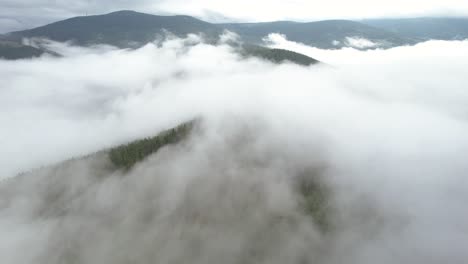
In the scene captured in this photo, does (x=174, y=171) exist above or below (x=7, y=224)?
Answer: above

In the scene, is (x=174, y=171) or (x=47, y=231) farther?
(x=174, y=171)

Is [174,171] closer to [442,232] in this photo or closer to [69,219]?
[69,219]

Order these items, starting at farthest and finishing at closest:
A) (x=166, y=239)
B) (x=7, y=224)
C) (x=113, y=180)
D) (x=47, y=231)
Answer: (x=113, y=180) → (x=7, y=224) → (x=47, y=231) → (x=166, y=239)

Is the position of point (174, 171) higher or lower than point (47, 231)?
higher

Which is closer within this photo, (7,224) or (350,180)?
(7,224)

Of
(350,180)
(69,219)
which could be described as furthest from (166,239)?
(350,180)

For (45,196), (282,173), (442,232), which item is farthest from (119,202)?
(442,232)

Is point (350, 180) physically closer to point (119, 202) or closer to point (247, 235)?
point (247, 235)

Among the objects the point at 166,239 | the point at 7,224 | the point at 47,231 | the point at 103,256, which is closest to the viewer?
the point at 103,256

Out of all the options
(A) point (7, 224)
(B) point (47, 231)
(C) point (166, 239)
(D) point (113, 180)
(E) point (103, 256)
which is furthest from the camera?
(D) point (113, 180)
